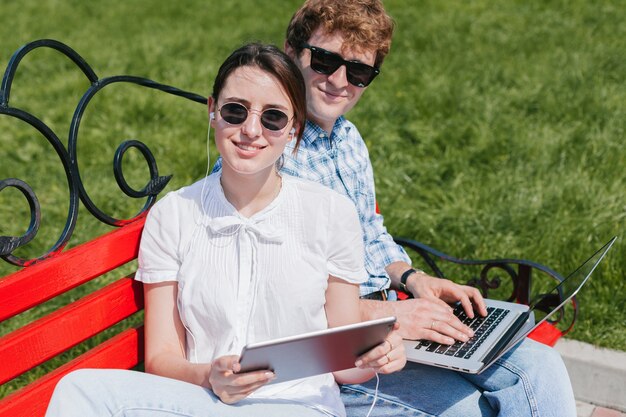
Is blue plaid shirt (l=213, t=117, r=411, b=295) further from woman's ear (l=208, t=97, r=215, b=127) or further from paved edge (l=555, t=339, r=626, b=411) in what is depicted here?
paved edge (l=555, t=339, r=626, b=411)

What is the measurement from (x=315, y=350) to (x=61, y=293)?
805 millimetres

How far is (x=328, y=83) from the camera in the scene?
290cm

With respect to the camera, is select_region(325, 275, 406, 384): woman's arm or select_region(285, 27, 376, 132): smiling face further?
select_region(285, 27, 376, 132): smiling face

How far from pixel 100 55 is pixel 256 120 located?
5557 mm

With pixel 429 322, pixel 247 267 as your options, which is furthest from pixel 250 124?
pixel 429 322

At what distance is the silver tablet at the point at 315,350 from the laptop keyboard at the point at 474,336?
0.51 metres

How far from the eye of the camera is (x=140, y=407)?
2.24m

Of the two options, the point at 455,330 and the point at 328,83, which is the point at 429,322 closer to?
the point at 455,330

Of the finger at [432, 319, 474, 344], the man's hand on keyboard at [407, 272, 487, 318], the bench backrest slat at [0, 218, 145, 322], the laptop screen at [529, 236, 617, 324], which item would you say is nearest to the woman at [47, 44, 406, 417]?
the bench backrest slat at [0, 218, 145, 322]

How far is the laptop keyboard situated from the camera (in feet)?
9.11

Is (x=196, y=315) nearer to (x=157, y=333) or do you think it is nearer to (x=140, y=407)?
(x=157, y=333)

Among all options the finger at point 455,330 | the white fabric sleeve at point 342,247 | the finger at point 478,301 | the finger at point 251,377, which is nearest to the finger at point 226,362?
the finger at point 251,377

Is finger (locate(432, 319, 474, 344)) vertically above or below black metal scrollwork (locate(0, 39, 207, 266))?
below

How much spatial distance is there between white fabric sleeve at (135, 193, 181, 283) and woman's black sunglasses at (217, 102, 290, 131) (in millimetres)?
316
